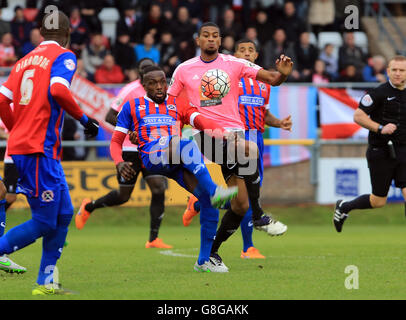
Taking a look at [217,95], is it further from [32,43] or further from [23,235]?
[32,43]

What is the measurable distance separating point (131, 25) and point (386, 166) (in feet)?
31.7

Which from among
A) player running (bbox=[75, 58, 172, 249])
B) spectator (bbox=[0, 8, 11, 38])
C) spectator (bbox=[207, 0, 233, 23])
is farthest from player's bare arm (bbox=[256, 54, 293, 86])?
spectator (bbox=[207, 0, 233, 23])

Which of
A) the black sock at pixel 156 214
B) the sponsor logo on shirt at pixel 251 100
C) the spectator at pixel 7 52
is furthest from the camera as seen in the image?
the spectator at pixel 7 52

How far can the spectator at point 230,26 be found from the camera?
63.5 feet

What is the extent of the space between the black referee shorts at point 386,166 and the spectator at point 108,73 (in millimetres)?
7779

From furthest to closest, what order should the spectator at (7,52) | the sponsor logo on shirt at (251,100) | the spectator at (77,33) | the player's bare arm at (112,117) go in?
the spectator at (77,33) < the spectator at (7,52) < the player's bare arm at (112,117) < the sponsor logo on shirt at (251,100)

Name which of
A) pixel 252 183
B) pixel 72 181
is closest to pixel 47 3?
pixel 72 181

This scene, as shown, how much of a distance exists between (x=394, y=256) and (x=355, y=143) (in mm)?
6383

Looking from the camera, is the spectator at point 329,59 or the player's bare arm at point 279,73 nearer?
the player's bare arm at point 279,73

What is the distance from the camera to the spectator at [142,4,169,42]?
19609 millimetres

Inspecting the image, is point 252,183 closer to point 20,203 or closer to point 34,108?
point 34,108

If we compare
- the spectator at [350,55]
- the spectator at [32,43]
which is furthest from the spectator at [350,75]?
the spectator at [32,43]

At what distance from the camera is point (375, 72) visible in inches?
749

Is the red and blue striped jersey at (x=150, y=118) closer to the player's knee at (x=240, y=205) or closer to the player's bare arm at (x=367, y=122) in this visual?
the player's knee at (x=240, y=205)
